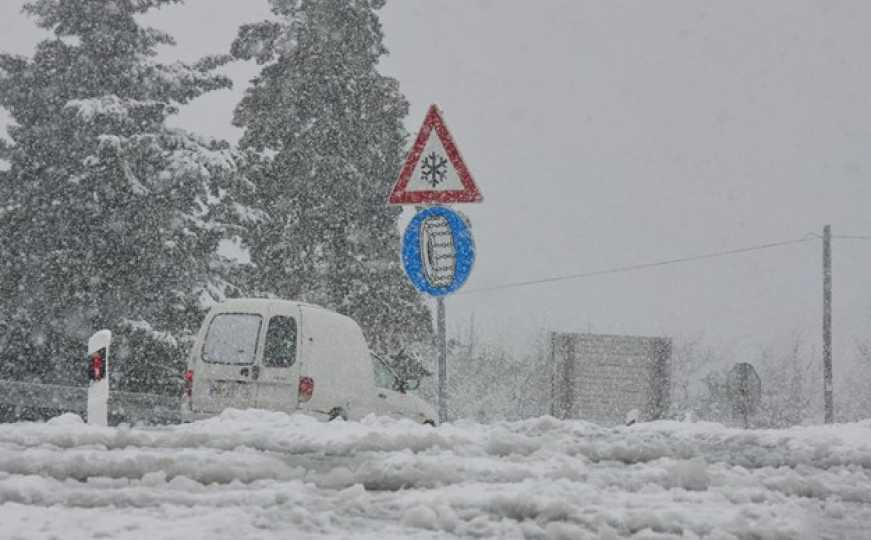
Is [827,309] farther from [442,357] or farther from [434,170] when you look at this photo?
[434,170]

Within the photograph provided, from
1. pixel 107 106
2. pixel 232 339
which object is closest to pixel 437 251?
pixel 232 339

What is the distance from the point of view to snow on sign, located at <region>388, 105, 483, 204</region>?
10.4 m

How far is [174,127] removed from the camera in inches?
866

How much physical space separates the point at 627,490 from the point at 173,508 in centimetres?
201

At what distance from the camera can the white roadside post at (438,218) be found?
10.4m

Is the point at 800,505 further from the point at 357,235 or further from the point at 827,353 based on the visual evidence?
the point at 827,353

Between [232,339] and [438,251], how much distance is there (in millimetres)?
2888

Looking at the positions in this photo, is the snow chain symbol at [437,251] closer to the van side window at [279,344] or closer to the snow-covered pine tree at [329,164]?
the van side window at [279,344]

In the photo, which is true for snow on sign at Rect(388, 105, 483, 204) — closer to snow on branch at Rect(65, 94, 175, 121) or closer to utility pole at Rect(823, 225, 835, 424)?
snow on branch at Rect(65, 94, 175, 121)

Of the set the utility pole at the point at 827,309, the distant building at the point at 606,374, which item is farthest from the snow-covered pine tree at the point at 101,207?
the utility pole at the point at 827,309

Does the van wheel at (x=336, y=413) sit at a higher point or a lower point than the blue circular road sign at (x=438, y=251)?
lower

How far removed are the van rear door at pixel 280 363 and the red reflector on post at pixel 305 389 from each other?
1.6 inches

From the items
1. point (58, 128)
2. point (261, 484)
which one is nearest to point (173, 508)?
point (261, 484)

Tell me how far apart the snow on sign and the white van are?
2632mm
